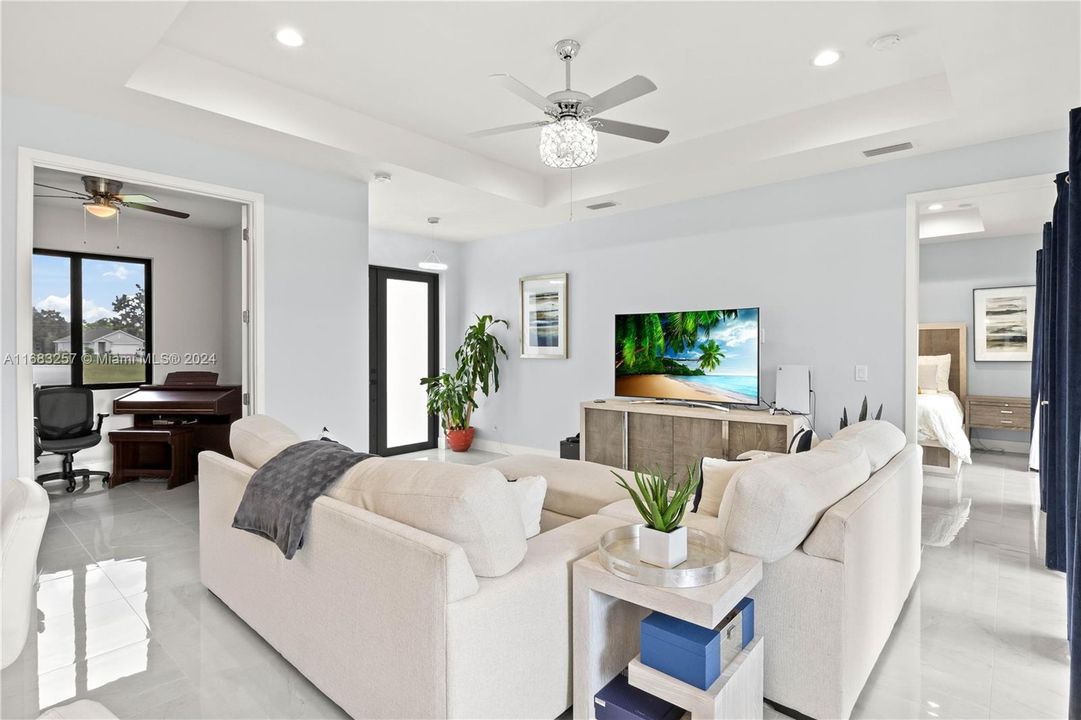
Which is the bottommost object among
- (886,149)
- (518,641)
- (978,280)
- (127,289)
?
(518,641)

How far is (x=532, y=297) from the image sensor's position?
643cm

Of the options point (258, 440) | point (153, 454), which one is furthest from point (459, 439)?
point (258, 440)

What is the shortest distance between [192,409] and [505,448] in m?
3.22

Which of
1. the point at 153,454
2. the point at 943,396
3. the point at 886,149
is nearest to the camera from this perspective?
the point at 886,149

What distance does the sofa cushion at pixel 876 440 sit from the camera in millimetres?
2496

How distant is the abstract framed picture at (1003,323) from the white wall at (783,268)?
374 cm

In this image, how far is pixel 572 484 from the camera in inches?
124

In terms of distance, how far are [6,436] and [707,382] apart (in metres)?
4.59

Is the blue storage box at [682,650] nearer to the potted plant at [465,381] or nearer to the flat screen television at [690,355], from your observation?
the flat screen television at [690,355]

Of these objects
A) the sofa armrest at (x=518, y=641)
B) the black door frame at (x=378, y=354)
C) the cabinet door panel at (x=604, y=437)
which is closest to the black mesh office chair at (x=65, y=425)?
the black door frame at (x=378, y=354)

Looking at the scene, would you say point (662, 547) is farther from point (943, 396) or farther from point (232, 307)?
point (232, 307)

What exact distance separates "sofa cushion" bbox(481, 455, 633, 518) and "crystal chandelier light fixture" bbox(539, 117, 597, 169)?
165 cm

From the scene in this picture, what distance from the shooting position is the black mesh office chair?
190 inches

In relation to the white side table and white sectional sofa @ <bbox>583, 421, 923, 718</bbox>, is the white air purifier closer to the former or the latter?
white sectional sofa @ <bbox>583, 421, 923, 718</bbox>
